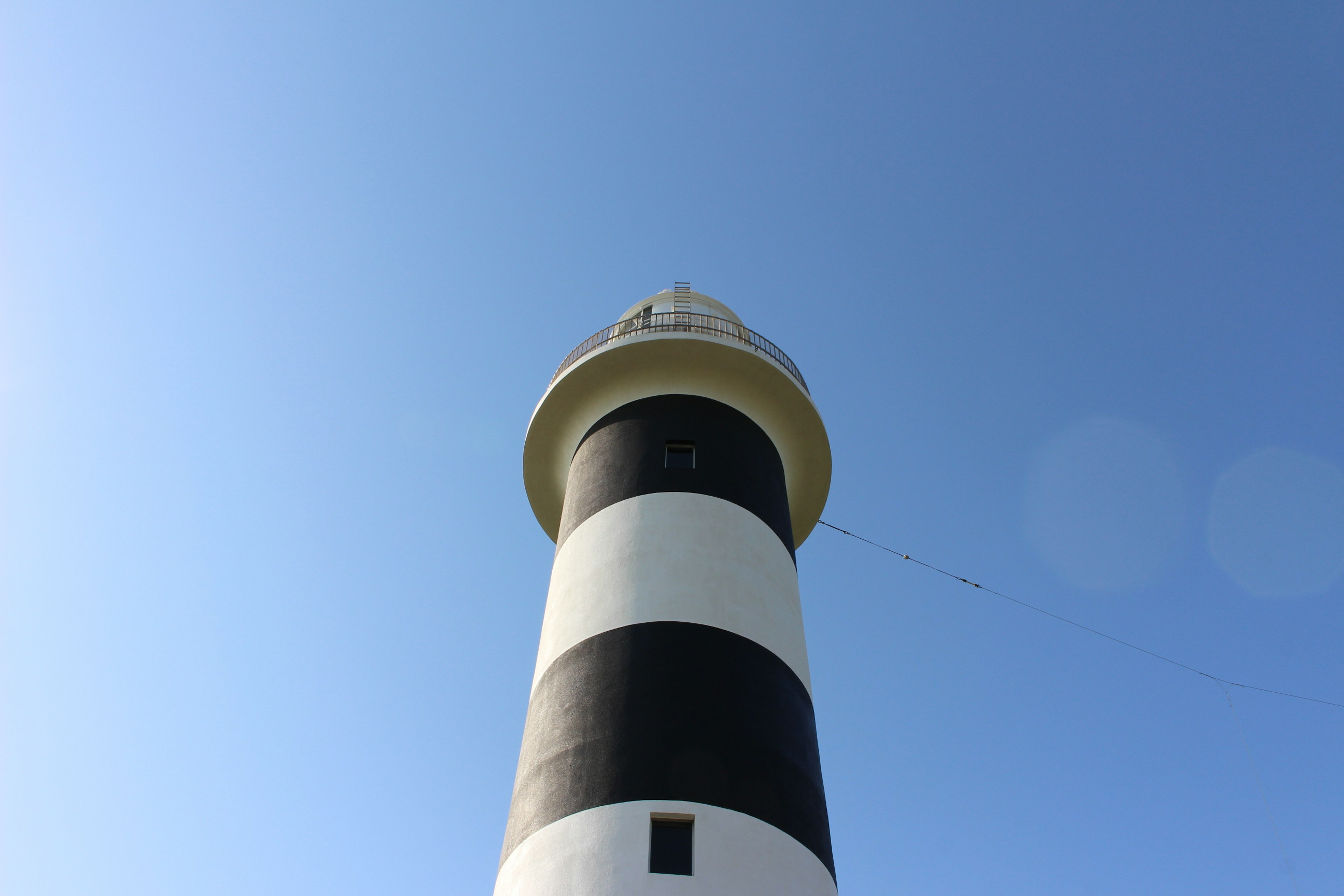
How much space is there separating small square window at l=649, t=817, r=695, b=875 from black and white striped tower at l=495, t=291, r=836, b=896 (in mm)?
20

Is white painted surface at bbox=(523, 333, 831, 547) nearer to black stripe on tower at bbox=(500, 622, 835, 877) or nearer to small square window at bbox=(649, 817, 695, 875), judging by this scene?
black stripe on tower at bbox=(500, 622, 835, 877)

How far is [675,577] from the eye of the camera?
42.6 ft

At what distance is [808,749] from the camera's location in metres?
12.2

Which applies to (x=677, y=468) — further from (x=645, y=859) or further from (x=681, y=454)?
(x=645, y=859)

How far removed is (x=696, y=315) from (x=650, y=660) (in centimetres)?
736

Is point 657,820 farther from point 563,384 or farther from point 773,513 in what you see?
point 563,384

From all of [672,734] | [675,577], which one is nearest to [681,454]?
[675,577]

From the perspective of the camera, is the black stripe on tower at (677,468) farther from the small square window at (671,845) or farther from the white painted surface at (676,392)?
the small square window at (671,845)

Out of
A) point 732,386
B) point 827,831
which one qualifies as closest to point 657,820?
point 827,831

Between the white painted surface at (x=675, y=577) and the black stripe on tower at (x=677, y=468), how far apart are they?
0.30 metres

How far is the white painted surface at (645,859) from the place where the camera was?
32.7 feet

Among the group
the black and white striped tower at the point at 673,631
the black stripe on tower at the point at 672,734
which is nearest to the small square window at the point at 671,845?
the black and white striped tower at the point at 673,631

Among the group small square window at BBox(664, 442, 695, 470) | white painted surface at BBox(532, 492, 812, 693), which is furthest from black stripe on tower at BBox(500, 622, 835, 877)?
small square window at BBox(664, 442, 695, 470)

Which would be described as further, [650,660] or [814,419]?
[814,419]
